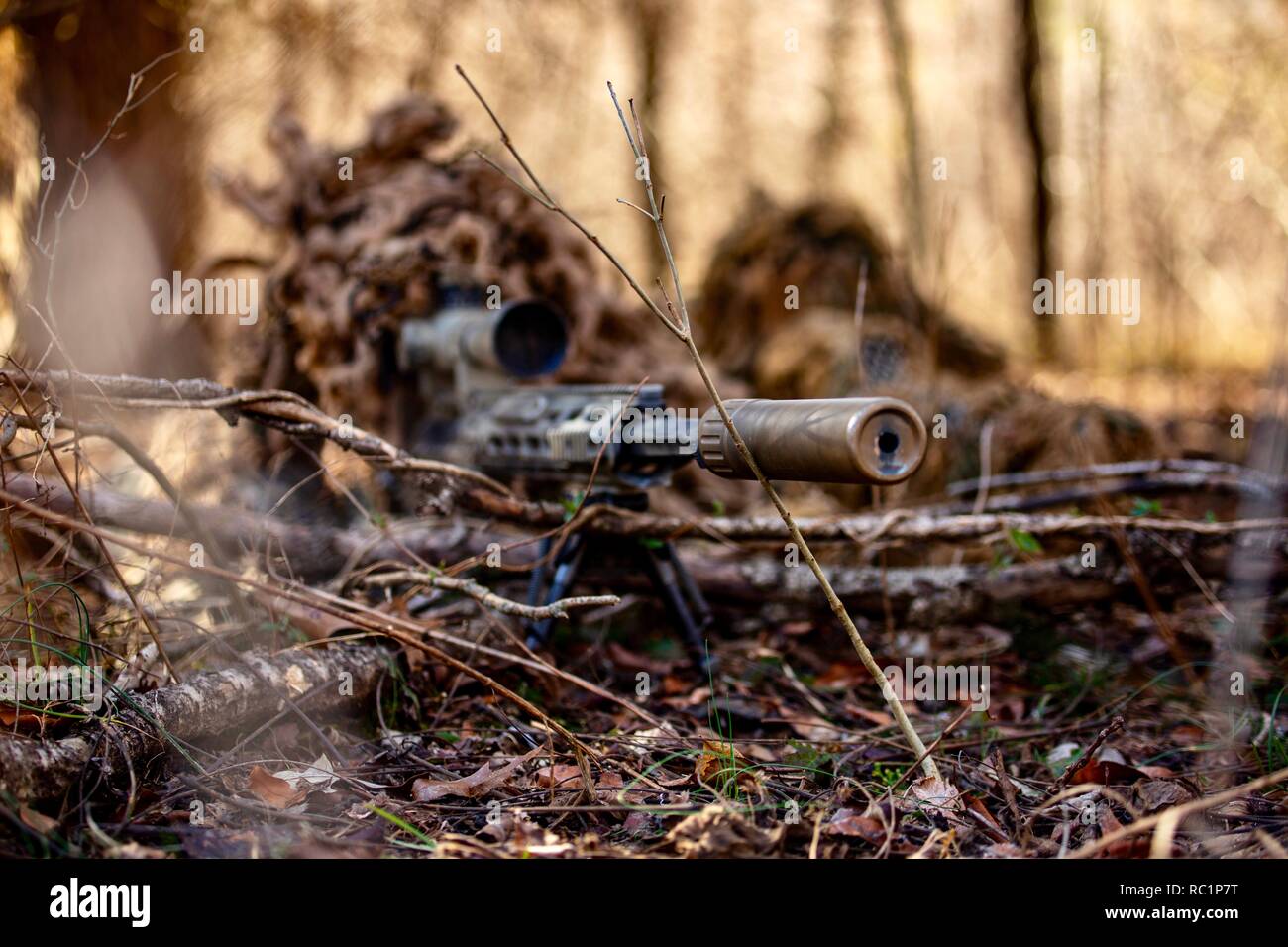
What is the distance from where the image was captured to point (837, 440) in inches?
69.1

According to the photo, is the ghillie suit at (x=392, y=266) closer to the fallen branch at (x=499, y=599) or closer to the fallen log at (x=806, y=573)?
the fallen log at (x=806, y=573)

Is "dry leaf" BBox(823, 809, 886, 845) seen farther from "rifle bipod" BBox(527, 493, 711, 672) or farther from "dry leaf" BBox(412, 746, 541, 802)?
"rifle bipod" BBox(527, 493, 711, 672)

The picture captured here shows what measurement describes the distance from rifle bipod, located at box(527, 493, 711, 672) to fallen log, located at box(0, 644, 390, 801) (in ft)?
1.69

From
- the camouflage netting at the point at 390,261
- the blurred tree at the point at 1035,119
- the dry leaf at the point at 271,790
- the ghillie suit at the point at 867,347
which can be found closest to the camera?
the dry leaf at the point at 271,790

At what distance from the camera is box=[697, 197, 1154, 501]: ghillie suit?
4.48 metres

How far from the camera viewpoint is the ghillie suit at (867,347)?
448 centimetres

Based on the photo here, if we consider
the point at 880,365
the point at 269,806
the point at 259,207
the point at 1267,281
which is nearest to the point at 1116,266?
the point at 1267,281

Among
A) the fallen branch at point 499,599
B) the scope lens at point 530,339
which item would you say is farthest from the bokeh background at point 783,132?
the fallen branch at point 499,599

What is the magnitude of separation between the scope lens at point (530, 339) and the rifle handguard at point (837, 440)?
1.55 metres

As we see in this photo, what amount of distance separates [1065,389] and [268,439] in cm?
522

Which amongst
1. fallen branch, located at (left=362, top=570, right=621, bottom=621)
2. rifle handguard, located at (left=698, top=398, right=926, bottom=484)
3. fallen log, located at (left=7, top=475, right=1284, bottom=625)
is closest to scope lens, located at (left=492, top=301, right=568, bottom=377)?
fallen log, located at (left=7, top=475, right=1284, bottom=625)
